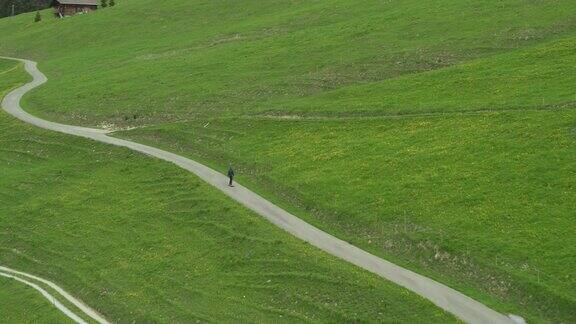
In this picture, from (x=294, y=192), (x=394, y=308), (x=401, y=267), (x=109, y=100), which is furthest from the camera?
(x=109, y=100)

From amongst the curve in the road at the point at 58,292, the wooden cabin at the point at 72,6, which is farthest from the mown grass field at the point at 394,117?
the wooden cabin at the point at 72,6

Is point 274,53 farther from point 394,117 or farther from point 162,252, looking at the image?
point 162,252

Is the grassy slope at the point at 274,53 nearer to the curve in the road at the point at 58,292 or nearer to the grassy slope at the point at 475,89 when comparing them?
the grassy slope at the point at 475,89

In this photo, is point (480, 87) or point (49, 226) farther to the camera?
point (480, 87)

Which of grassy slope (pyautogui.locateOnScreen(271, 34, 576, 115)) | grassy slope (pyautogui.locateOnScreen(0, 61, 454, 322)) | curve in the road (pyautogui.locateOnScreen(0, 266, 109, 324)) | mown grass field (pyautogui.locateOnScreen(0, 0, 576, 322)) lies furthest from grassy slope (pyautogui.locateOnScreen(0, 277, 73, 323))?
grassy slope (pyautogui.locateOnScreen(271, 34, 576, 115))

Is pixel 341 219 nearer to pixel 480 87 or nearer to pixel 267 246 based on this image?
pixel 267 246

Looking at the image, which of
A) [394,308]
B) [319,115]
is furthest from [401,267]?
[319,115]
